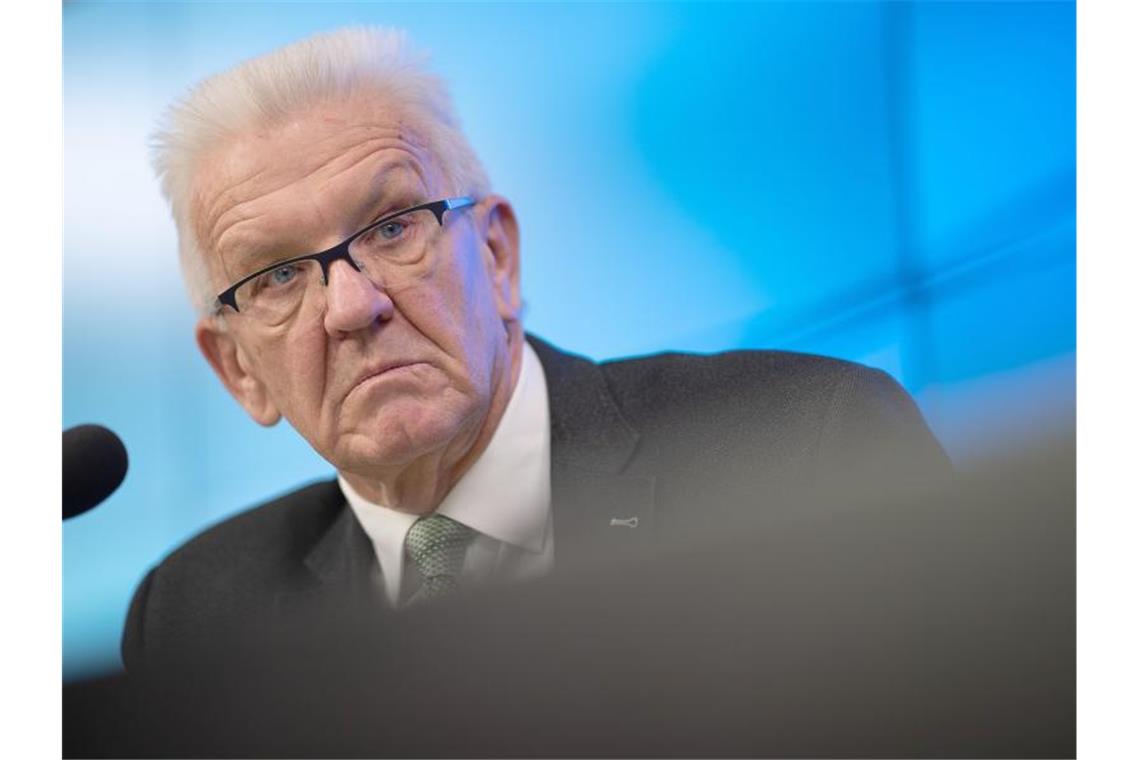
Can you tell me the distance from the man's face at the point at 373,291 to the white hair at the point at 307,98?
27 mm

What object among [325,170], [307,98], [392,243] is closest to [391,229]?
[392,243]

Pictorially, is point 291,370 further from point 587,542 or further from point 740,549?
point 740,549

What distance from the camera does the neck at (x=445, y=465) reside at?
218 cm

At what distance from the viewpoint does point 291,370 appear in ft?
7.19

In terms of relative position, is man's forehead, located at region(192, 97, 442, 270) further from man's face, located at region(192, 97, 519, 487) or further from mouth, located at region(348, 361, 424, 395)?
mouth, located at region(348, 361, 424, 395)

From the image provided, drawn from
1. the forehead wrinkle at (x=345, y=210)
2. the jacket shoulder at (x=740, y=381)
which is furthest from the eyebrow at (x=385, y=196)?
the jacket shoulder at (x=740, y=381)

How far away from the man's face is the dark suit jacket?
0.12 meters

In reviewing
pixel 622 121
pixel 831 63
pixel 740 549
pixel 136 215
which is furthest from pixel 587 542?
pixel 136 215

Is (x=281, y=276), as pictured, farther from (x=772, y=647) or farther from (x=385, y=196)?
(x=772, y=647)

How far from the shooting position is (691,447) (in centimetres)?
215

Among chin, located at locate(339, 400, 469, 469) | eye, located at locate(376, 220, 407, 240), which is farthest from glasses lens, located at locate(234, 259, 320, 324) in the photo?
chin, located at locate(339, 400, 469, 469)

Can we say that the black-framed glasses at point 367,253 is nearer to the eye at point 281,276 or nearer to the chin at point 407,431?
the eye at point 281,276

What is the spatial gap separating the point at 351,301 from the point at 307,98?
31cm

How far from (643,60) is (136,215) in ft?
2.84
